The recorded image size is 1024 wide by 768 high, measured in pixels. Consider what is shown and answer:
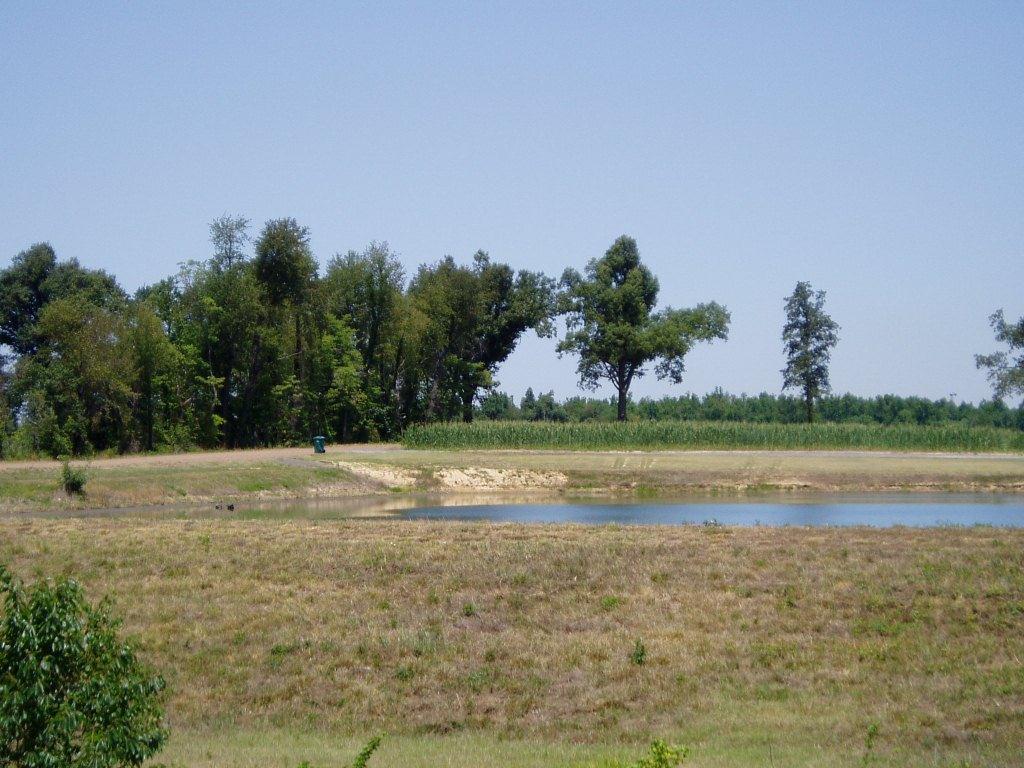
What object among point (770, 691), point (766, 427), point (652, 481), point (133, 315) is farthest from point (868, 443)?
point (770, 691)

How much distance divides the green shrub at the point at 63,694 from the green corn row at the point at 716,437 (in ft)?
202

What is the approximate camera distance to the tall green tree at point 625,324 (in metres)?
90.5

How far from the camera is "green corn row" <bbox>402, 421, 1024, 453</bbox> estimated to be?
67.8 m

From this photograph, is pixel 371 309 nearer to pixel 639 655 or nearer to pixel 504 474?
pixel 504 474

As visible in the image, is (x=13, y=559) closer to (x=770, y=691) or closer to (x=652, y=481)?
(x=770, y=691)

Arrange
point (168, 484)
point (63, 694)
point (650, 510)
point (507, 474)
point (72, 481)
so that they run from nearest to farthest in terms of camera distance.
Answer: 1. point (63, 694)
2. point (650, 510)
3. point (72, 481)
4. point (168, 484)
5. point (507, 474)

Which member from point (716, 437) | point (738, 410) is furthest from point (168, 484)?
point (738, 410)

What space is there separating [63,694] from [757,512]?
2904 cm

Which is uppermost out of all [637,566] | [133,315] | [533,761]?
[133,315]

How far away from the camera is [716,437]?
7019cm

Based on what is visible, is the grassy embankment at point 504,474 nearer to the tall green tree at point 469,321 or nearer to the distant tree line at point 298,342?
the distant tree line at point 298,342

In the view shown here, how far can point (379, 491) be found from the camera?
163ft

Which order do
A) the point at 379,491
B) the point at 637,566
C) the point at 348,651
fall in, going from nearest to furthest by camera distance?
the point at 348,651, the point at 637,566, the point at 379,491

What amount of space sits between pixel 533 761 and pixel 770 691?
379 centimetres
